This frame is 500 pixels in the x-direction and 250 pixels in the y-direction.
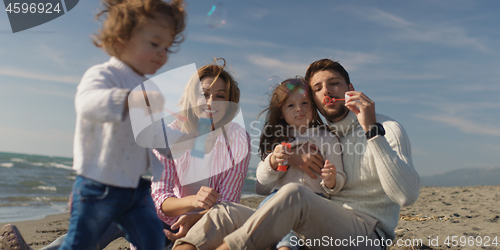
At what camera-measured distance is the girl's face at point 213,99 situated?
8.11ft

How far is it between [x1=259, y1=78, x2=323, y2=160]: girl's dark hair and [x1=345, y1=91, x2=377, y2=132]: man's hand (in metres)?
0.64

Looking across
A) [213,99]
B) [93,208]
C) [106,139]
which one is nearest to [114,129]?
[106,139]

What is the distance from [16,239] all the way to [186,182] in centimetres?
111

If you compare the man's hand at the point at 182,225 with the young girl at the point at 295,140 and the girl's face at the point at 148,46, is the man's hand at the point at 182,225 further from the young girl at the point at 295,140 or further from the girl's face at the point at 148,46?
the girl's face at the point at 148,46

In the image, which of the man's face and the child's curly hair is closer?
the child's curly hair

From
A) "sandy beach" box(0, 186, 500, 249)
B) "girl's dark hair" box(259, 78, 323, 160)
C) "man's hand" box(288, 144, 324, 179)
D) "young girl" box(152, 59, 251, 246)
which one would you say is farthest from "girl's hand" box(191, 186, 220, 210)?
"sandy beach" box(0, 186, 500, 249)

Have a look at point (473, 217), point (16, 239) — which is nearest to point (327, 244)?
point (16, 239)

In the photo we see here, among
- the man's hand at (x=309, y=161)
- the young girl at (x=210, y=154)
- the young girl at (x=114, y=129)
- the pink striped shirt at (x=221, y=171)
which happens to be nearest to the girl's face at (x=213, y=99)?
the young girl at (x=210, y=154)

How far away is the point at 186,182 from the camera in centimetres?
244

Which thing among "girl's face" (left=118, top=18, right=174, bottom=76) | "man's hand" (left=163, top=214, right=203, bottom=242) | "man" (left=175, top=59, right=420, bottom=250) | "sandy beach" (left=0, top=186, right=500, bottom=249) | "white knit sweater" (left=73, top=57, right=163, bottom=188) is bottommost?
"sandy beach" (left=0, top=186, right=500, bottom=249)

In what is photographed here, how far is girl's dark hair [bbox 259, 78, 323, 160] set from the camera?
9.20 feet

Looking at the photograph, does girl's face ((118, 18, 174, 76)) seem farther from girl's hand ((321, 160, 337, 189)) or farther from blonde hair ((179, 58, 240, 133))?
girl's hand ((321, 160, 337, 189))

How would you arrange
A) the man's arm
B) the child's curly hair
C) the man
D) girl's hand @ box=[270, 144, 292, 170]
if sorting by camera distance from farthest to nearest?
girl's hand @ box=[270, 144, 292, 170]
the man's arm
the man
the child's curly hair

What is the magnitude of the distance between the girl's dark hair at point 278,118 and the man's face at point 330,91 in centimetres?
11
